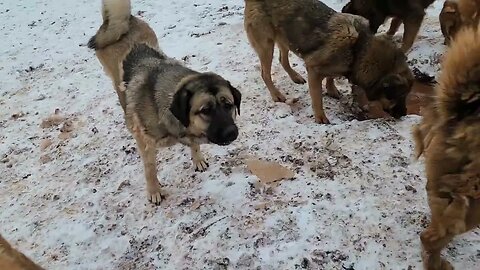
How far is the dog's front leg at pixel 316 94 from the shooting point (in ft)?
16.7

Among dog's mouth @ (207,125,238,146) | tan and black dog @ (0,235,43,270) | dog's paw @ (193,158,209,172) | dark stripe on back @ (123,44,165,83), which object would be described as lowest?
dog's paw @ (193,158,209,172)

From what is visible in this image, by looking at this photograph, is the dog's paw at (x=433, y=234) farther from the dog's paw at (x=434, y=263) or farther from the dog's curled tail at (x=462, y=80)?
the dog's curled tail at (x=462, y=80)

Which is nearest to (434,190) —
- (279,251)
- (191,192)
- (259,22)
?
(279,251)

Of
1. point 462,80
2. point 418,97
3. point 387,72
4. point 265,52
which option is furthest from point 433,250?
point 265,52

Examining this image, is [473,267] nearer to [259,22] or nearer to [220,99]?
[220,99]

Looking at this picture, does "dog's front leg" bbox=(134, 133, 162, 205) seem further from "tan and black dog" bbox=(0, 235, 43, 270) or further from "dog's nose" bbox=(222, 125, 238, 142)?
"tan and black dog" bbox=(0, 235, 43, 270)

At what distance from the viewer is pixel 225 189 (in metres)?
4.39

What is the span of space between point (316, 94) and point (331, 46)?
50cm

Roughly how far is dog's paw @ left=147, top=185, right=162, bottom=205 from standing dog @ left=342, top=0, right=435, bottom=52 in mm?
3223

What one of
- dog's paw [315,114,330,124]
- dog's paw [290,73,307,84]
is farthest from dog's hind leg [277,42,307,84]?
dog's paw [315,114,330,124]

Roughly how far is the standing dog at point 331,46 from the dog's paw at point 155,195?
181 cm

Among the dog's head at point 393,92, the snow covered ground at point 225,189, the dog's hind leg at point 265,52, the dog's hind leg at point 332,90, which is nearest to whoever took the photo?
the snow covered ground at point 225,189

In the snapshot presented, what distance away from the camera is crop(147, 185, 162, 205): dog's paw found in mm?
4395

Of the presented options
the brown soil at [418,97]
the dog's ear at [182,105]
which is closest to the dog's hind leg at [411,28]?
the brown soil at [418,97]
